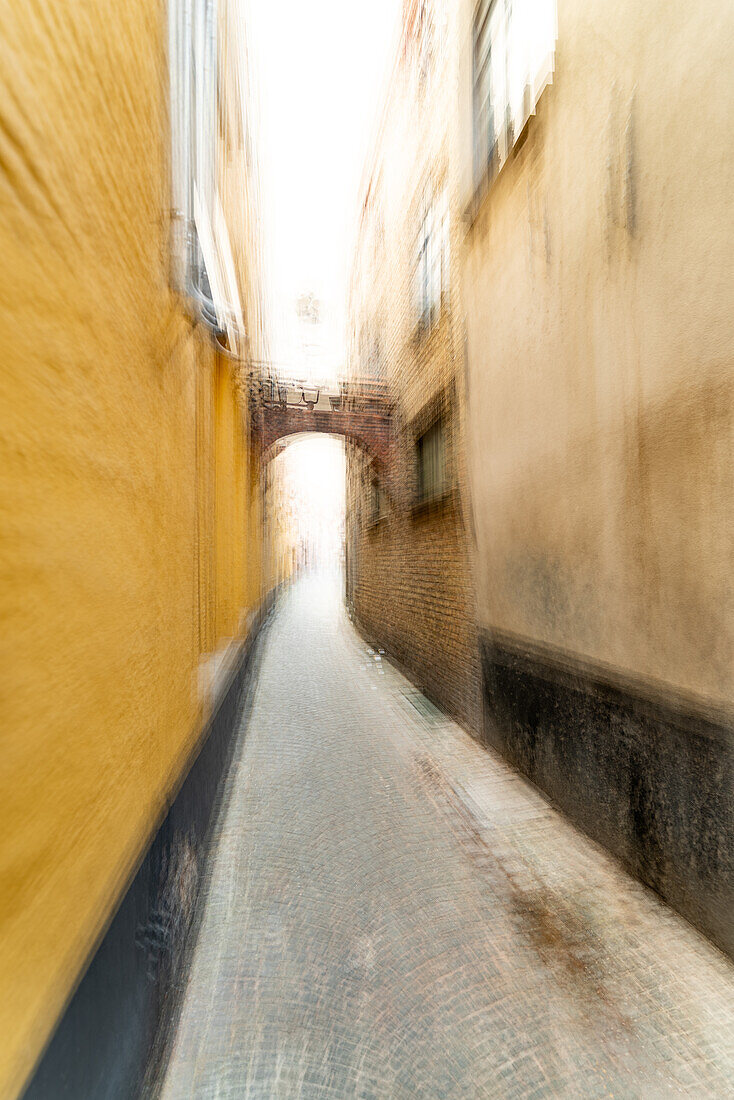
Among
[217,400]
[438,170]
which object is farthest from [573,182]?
[438,170]

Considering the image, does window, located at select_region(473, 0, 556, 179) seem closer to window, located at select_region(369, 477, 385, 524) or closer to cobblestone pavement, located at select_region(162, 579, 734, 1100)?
window, located at select_region(369, 477, 385, 524)

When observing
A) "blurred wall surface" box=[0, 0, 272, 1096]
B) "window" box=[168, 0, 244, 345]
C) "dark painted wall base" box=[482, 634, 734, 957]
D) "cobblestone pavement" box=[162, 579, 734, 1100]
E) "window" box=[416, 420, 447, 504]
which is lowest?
"cobblestone pavement" box=[162, 579, 734, 1100]

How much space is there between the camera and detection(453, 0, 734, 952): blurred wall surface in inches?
90.0

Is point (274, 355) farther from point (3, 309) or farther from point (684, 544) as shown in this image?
point (3, 309)

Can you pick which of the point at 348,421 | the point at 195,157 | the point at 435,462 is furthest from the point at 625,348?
the point at 348,421

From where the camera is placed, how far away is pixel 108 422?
1.37 meters

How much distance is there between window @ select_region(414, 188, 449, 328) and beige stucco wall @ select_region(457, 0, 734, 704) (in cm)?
151

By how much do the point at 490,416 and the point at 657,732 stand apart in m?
2.98

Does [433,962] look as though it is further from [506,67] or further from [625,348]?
[506,67]

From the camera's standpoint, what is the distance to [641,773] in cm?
266

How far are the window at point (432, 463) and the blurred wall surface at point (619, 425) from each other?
5.30 feet

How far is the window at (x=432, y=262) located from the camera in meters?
5.68

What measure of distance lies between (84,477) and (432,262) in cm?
628

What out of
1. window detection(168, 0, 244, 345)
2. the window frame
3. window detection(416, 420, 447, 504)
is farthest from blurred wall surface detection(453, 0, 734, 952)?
window detection(168, 0, 244, 345)
